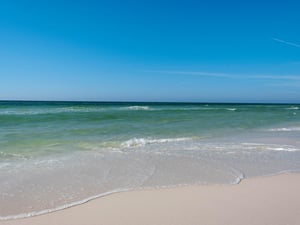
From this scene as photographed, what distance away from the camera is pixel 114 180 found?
215 inches

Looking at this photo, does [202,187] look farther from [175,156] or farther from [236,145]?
[236,145]

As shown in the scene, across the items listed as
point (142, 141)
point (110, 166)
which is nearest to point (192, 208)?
point (110, 166)

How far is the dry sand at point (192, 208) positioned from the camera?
3.63 metres

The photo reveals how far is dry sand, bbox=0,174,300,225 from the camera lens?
363 cm

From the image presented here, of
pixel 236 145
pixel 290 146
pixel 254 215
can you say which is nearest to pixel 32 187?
pixel 254 215

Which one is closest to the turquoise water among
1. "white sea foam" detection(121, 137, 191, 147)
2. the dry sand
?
"white sea foam" detection(121, 137, 191, 147)

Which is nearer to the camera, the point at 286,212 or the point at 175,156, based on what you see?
the point at 286,212

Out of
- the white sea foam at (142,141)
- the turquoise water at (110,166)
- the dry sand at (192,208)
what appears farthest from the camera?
the white sea foam at (142,141)

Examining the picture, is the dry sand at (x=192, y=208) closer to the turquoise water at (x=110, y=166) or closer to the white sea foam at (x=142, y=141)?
the turquoise water at (x=110, y=166)

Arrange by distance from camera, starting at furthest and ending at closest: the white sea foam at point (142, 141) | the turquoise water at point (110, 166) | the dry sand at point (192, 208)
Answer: the white sea foam at point (142, 141) → the turquoise water at point (110, 166) → the dry sand at point (192, 208)

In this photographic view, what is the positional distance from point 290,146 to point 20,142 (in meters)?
8.96

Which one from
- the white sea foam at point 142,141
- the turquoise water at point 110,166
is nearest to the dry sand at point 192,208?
the turquoise water at point 110,166

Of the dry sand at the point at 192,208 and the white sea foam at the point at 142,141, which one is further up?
the white sea foam at the point at 142,141

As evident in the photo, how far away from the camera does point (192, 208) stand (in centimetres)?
403
